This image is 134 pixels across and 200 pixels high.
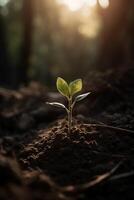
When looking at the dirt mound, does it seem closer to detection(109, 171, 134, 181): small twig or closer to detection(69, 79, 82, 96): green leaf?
detection(109, 171, 134, 181): small twig

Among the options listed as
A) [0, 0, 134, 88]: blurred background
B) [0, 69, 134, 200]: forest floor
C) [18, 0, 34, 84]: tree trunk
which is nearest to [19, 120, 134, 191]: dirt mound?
[0, 69, 134, 200]: forest floor

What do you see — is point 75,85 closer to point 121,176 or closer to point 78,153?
point 78,153

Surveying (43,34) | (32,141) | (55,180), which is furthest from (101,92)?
(43,34)

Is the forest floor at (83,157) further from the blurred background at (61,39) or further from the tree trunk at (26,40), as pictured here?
the tree trunk at (26,40)

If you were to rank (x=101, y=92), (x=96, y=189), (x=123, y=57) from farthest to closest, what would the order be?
1. (x=123, y=57)
2. (x=101, y=92)
3. (x=96, y=189)

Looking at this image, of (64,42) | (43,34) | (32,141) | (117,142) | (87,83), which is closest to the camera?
(117,142)

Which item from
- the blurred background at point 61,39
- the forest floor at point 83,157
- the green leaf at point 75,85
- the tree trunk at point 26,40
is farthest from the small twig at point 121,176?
the tree trunk at point 26,40

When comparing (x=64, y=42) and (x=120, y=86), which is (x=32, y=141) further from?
(x=64, y=42)

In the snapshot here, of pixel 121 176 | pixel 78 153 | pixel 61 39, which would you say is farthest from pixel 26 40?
pixel 61 39
